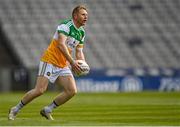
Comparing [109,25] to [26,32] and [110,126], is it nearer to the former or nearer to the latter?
[26,32]

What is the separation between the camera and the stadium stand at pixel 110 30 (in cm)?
3975

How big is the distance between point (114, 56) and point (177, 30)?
5.07 m

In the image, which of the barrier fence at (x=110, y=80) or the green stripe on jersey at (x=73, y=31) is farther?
the barrier fence at (x=110, y=80)

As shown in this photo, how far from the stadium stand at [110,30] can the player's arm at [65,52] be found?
81.5 ft

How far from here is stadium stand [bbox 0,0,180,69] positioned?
3975cm

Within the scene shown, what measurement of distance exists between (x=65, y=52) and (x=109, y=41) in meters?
28.2

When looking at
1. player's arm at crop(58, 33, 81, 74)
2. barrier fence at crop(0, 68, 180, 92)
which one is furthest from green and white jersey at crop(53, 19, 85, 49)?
barrier fence at crop(0, 68, 180, 92)

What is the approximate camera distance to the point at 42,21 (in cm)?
4122

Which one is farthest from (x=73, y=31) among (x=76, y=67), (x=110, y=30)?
(x=110, y=30)

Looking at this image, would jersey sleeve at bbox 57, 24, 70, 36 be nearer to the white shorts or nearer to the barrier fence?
the white shorts

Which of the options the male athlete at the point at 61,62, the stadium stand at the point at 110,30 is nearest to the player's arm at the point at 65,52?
the male athlete at the point at 61,62

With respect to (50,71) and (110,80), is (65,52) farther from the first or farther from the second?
(110,80)

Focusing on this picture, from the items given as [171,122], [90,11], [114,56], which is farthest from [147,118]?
[90,11]

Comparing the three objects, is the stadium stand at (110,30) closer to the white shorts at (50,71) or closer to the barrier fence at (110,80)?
the barrier fence at (110,80)
